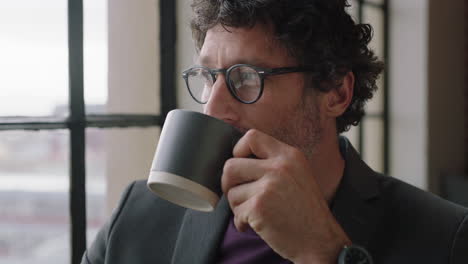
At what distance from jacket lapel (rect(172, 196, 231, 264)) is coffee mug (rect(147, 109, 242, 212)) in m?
0.33

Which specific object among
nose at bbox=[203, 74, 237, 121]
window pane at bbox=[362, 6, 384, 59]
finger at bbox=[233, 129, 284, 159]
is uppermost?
window pane at bbox=[362, 6, 384, 59]

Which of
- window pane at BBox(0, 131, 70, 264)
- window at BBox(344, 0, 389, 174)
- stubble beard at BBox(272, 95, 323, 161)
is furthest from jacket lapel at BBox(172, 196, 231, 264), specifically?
window at BBox(344, 0, 389, 174)

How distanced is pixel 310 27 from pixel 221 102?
31cm

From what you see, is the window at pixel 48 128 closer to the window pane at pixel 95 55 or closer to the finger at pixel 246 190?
the window pane at pixel 95 55

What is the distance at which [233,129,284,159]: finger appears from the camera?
0.84 metres

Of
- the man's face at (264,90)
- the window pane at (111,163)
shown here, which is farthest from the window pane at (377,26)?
the man's face at (264,90)

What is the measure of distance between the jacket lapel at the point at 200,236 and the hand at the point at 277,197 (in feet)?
0.88

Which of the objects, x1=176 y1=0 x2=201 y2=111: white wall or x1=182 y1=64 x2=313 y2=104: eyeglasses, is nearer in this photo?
x1=182 y1=64 x2=313 y2=104: eyeglasses

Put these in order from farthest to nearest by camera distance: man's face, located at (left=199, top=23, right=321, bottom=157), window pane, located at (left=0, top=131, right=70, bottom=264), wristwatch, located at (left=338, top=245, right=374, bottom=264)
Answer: window pane, located at (left=0, top=131, right=70, bottom=264) < man's face, located at (left=199, top=23, right=321, bottom=157) < wristwatch, located at (left=338, top=245, right=374, bottom=264)

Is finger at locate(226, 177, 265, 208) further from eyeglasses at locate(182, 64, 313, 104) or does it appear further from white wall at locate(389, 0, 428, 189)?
white wall at locate(389, 0, 428, 189)

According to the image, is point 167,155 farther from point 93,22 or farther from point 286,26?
point 93,22

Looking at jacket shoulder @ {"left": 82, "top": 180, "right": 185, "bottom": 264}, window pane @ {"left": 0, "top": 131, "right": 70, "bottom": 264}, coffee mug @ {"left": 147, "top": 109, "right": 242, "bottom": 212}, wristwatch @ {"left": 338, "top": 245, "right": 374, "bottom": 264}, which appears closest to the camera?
coffee mug @ {"left": 147, "top": 109, "right": 242, "bottom": 212}

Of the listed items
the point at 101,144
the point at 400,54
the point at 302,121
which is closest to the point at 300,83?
the point at 302,121

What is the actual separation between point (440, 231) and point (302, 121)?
0.36 m
